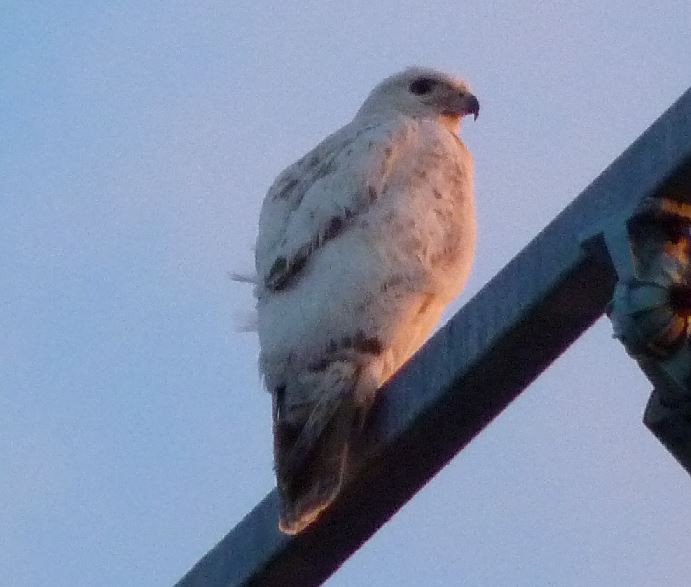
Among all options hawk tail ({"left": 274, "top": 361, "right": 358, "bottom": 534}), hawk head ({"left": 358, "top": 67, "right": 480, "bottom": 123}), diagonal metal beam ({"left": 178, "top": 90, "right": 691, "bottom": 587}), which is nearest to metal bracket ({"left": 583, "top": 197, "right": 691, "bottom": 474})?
diagonal metal beam ({"left": 178, "top": 90, "right": 691, "bottom": 587})

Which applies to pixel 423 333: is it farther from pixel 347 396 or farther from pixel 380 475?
pixel 380 475

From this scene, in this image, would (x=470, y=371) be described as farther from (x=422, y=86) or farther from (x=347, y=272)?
(x=422, y=86)

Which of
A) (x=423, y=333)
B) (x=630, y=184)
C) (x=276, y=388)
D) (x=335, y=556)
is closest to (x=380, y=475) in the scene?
(x=335, y=556)

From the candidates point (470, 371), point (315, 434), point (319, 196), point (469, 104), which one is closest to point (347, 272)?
point (319, 196)

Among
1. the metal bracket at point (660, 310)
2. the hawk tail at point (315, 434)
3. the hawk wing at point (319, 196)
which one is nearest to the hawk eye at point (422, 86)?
the hawk wing at point (319, 196)

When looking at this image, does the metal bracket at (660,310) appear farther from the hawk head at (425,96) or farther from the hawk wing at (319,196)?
the hawk head at (425,96)

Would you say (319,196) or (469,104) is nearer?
(319,196)
